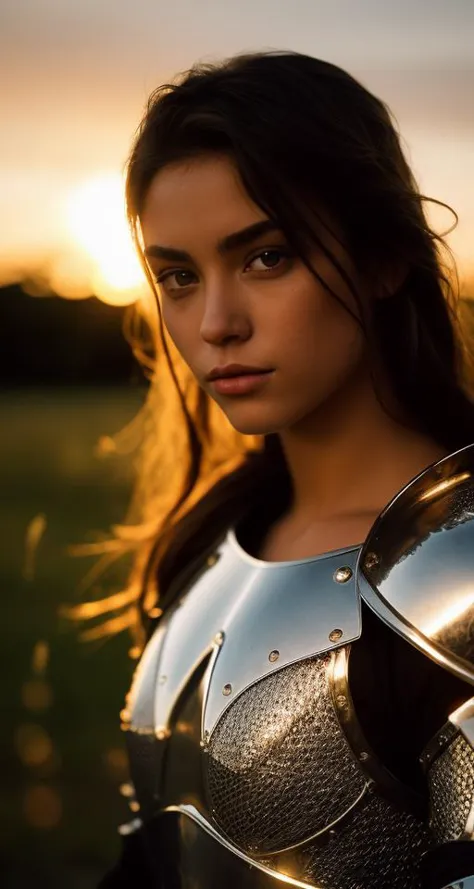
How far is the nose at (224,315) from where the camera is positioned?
950 millimetres

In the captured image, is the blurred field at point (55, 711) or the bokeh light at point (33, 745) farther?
the bokeh light at point (33, 745)

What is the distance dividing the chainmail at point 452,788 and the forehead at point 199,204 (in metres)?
0.47

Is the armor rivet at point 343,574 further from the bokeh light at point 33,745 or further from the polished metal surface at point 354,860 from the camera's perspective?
the bokeh light at point 33,745

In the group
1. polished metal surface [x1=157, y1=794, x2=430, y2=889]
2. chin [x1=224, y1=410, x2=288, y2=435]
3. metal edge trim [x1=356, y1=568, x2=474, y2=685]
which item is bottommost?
polished metal surface [x1=157, y1=794, x2=430, y2=889]

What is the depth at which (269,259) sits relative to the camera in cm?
95

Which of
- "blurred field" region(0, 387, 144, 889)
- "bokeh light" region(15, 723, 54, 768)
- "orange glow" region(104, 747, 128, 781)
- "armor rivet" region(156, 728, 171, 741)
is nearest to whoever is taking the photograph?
"armor rivet" region(156, 728, 171, 741)

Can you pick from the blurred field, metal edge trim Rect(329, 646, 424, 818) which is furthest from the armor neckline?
the blurred field

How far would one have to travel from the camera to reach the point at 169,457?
61.1 inches

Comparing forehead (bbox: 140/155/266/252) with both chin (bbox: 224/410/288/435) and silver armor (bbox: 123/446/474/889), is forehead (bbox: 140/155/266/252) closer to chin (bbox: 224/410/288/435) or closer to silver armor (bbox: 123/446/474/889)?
chin (bbox: 224/410/288/435)

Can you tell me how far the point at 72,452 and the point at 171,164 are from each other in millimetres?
11567

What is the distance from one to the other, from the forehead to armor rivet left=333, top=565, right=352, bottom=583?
31 cm

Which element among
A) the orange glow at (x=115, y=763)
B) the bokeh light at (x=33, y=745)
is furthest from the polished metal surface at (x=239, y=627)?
the bokeh light at (x=33, y=745)

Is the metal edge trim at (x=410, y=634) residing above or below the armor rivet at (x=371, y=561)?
below

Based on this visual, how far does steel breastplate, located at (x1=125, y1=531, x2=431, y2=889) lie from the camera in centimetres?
86
